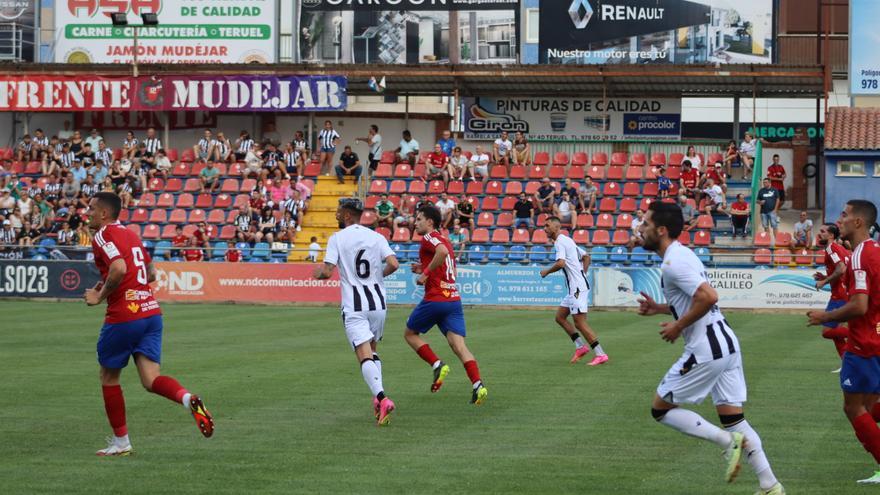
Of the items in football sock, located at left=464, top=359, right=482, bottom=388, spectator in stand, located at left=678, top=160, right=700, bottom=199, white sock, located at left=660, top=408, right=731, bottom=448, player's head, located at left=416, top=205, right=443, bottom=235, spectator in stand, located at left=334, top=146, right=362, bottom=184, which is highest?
spectator in stand, located at left=334, top=146, right=362, bottom=184

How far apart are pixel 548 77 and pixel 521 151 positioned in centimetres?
283

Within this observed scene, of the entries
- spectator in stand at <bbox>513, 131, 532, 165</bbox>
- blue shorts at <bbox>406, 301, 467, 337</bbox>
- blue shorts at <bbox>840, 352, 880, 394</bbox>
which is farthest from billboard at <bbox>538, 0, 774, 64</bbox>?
blue shorts at <bbox>840, 352, 880, 394</bbox>

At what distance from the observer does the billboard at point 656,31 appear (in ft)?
140

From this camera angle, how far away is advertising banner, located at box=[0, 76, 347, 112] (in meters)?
42.7

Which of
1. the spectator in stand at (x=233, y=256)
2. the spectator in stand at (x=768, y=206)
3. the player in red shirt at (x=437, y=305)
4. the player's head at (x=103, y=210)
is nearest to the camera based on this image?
the player's head at (x=103, y=210)

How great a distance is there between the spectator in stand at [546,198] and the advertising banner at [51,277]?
1279cm

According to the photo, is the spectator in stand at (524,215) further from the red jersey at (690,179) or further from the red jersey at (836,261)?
the red jersey at (836,261)

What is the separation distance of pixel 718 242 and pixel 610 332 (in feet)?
42.9

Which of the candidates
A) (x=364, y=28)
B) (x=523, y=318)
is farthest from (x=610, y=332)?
(x=364, y=28)

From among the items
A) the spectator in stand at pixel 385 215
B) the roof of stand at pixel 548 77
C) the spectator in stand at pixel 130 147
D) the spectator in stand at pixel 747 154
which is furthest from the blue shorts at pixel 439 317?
the spectator in stand at pixel 130 147

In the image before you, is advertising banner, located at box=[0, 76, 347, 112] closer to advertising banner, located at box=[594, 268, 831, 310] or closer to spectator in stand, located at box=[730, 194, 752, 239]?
spectator in stand, located at box=[730, 194, 752, 239]

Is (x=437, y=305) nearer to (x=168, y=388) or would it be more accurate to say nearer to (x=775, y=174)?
(x=168, y=388)

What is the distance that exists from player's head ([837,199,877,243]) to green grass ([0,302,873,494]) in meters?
1.86

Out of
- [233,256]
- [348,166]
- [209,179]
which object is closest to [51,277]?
[233,256]
